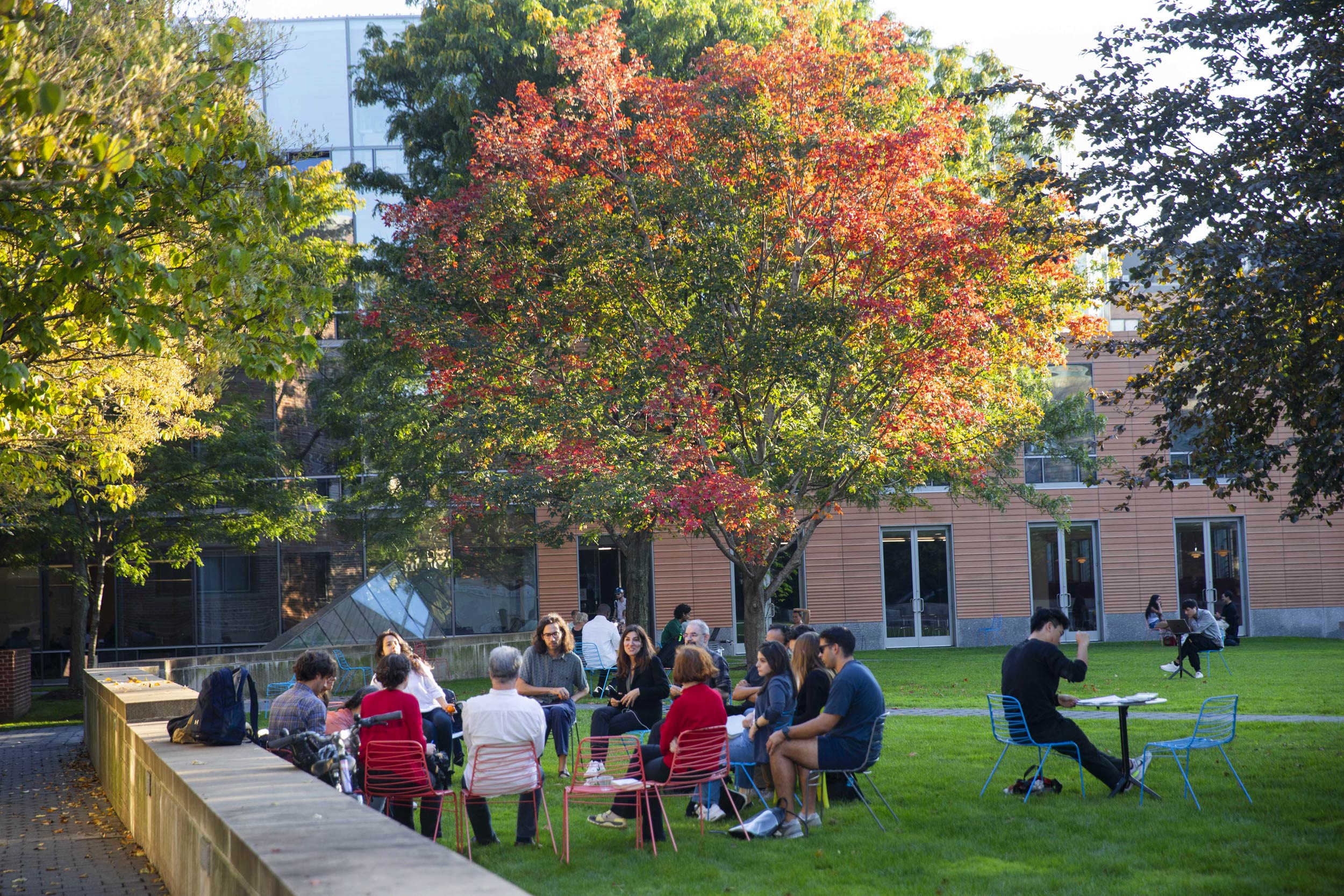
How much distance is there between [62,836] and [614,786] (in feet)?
14.6

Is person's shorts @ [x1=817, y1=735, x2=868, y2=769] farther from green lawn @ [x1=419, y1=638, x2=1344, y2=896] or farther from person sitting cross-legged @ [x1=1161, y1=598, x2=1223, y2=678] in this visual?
person sitting cross-legged @ [x1=1161, y1=598, x2=1223, y2=678]

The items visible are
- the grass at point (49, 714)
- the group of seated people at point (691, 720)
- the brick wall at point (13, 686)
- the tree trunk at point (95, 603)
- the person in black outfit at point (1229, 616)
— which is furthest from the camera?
the person in black outfit at point (1229, 616)

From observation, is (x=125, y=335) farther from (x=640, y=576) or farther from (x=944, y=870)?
(x=640, y=576)

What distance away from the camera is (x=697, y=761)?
7293mm

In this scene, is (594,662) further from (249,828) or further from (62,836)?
(249,828)

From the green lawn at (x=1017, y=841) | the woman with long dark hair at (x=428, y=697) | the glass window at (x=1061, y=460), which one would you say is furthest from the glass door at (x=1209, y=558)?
the woman with long dark hair at (x=428, y=697)

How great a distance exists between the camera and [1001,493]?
65.6ft

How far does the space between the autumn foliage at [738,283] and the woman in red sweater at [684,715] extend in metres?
6.29

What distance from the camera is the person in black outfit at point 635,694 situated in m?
9.51

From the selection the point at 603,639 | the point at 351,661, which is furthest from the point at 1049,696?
the point at 351,661

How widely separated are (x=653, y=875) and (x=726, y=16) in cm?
1651

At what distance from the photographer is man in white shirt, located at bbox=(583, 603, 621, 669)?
15.1 meters

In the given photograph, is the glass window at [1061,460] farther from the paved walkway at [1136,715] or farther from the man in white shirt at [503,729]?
the man in white shirt at [503,729]

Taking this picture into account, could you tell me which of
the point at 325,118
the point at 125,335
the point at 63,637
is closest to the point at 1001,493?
the point at 125,335
